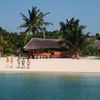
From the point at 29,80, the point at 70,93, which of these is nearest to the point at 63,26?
the point at 29,80

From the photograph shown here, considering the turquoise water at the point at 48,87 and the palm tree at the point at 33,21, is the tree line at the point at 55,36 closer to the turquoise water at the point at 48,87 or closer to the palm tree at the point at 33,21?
the palm tree at the point at 33,21

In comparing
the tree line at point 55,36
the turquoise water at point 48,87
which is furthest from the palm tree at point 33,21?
the turquoise water at point 48,87

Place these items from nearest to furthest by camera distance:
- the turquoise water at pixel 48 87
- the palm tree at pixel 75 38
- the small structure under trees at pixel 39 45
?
the turquoise water at pixel 48 87
the palm tree at pixel 75 38
the small structure under trees at pixel 39 45

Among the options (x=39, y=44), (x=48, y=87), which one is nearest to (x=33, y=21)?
(x=39, y=44)

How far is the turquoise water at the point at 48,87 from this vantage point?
17.1 metres

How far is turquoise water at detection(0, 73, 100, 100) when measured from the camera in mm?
17078

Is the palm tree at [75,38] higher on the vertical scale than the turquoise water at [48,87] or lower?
higher

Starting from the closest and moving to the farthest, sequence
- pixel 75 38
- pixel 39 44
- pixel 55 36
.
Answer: pixel 75 38
pixel 39 44
pixel 55 36

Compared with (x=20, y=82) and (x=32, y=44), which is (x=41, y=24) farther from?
(x=20, y=82)

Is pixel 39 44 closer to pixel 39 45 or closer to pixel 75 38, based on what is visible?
pixel 39 45

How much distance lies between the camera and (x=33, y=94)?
58.3 ft

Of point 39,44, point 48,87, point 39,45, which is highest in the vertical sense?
point 39,44

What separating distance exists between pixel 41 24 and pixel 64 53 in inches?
264

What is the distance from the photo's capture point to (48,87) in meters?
20.2
